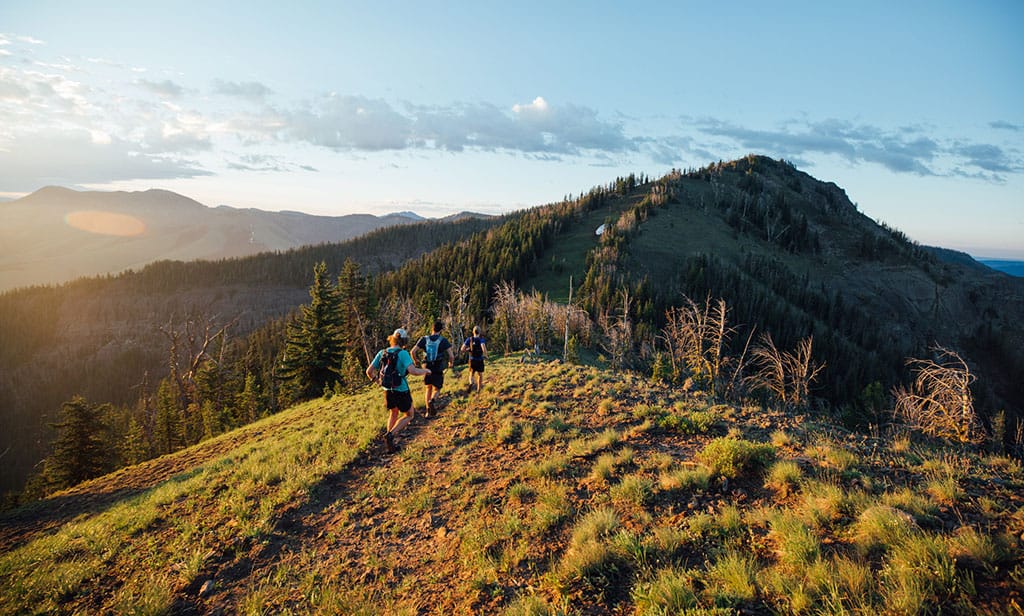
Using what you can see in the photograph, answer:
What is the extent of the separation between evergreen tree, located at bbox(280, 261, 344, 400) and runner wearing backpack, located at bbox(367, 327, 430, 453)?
2997 centimetres

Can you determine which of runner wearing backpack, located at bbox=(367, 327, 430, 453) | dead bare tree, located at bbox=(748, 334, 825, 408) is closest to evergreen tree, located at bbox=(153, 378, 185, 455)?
runner wearing backpack, located at bbox=(367, 327, 430, 453)

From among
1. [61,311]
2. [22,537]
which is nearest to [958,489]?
[22,537]

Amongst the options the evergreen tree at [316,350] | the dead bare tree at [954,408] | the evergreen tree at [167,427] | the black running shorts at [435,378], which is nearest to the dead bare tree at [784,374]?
the dead bare tree at [954,408]

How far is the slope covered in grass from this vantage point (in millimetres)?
4414

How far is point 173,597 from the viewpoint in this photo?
6043mm

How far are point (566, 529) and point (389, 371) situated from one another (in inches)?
235

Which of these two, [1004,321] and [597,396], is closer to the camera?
[597,396]

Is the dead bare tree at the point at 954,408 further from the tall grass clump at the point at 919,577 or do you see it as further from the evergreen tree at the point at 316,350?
the evergreen tree at the point at 316,350

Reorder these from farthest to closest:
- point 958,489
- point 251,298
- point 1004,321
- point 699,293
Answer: point 251,298
point 1004,321
point 699,293
point 958,489

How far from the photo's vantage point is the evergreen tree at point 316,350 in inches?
1496

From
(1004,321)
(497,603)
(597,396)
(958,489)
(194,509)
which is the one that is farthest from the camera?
(1004,321)

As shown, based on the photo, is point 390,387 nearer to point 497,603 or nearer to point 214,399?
point 497,603

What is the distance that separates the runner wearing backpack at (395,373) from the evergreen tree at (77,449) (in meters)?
39.6

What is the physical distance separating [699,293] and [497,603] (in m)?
84.2
